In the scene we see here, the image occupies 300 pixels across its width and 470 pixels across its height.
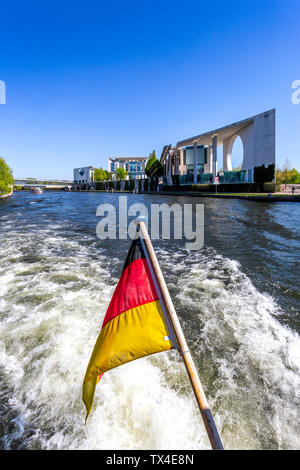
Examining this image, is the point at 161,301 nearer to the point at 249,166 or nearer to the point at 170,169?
the point at 249,166

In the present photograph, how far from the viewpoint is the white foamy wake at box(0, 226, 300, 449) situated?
2.26 metres

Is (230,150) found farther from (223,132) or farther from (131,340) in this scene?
(131,340)

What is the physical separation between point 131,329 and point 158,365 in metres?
1.66

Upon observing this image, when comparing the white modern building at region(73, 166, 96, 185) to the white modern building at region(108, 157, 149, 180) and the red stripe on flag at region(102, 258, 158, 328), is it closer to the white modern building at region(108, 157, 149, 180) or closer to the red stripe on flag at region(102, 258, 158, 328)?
the white modern building at region(108, 157, 149, 180)

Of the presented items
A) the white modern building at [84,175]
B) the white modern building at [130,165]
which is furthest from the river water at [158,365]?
the white modern building at [84,175]

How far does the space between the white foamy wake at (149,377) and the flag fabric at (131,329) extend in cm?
102

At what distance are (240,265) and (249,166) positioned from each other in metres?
47.1

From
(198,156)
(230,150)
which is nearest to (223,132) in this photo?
(230,150)

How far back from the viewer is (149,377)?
2957 millimetres

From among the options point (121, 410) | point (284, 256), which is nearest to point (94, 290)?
point (121, 410)

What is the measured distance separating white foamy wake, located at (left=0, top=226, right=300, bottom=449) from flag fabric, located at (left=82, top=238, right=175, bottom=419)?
1.02 m

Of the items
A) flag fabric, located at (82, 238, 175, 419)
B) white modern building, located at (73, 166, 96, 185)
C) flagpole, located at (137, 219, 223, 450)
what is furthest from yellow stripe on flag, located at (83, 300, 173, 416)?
white modern building, located at (73, 166, 96, 185)

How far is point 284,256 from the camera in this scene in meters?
8.14

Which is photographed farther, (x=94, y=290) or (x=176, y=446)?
(x=94, y=290)
